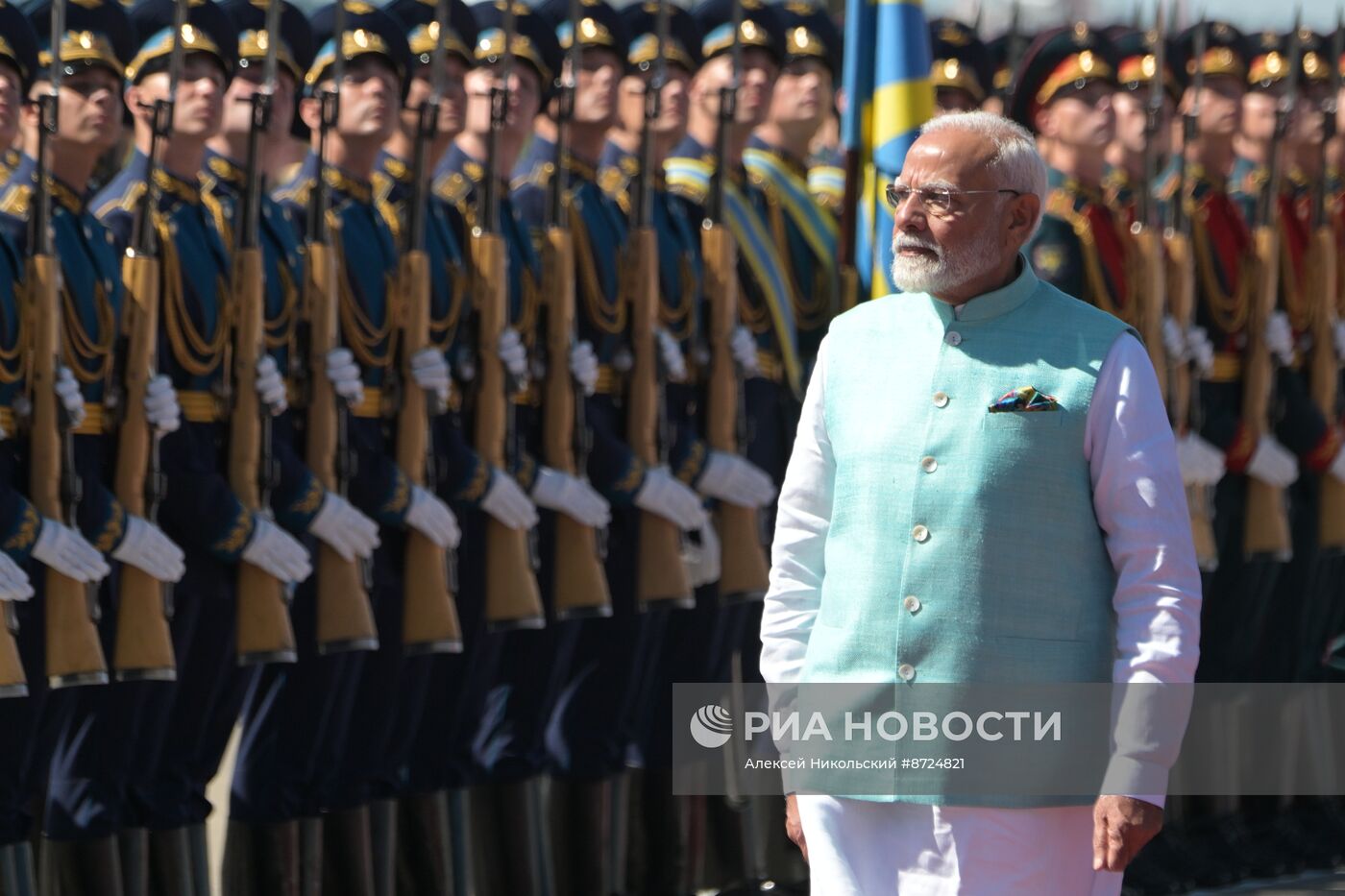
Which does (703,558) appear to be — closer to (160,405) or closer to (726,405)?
(726,405)

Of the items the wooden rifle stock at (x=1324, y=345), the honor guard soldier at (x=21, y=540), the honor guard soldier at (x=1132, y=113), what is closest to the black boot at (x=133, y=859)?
the honor guard soldier at (x=21, y=540)

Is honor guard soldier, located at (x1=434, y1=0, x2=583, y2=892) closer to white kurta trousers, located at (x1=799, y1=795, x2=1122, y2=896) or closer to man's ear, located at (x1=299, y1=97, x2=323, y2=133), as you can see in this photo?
man's ear, located at (x1=299, y1=97, x2=323, y2=133)

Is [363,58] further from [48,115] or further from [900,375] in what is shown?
[900,375]

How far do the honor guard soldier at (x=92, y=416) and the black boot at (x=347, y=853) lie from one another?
0.72 meters

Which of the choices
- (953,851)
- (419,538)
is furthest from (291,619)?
(953,851)

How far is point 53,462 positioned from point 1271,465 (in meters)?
4.65

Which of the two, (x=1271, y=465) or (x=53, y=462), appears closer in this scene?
(x=53, y=462)

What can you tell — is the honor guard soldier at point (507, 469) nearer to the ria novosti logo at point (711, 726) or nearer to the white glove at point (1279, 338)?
the ria novosti logo at point (711, 726)

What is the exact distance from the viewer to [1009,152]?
4.81 meters

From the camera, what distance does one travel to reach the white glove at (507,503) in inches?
303

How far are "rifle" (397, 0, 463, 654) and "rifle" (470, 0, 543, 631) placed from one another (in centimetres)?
18

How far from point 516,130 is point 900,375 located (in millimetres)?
3338

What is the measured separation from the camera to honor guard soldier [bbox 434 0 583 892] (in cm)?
775

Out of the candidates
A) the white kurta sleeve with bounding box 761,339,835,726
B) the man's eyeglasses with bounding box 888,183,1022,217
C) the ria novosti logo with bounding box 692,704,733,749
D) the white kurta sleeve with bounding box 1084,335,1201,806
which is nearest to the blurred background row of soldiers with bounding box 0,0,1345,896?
the ria novosti logo with bounding box 692,704,733,749
